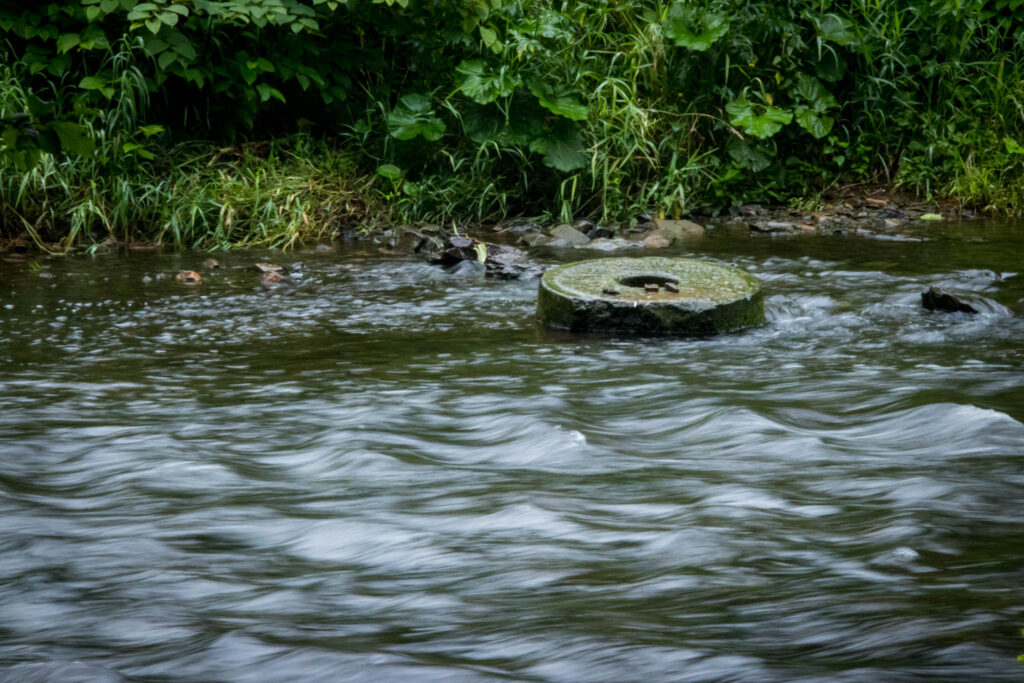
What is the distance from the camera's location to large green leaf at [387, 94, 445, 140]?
7.49 meters

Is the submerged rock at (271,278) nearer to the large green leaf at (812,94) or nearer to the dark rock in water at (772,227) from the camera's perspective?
the dark rock in water at (772,227)

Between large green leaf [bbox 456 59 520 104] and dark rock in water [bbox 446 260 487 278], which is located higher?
large green leaf [bbox 456 59 520 104]

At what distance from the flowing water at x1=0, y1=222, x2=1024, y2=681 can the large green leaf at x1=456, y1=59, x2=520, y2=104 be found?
8.52 ft

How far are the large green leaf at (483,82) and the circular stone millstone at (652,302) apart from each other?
2.59 m

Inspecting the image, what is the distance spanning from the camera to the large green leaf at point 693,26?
7.71 m

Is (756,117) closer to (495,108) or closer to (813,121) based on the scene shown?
(813,121)

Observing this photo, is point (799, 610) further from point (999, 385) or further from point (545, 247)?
point (545, 247)

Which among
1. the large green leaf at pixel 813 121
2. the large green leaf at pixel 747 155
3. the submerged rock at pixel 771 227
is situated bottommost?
the submerged rock at pixel 771 227

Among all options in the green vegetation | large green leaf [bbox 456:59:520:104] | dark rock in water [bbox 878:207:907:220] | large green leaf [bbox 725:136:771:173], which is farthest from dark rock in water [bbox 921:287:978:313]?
large green leaf [bbox 456:59:520:104]

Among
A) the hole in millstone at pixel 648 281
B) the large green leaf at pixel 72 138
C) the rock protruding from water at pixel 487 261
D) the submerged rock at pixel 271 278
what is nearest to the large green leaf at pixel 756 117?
the rock protruding from water at pixel 487 261

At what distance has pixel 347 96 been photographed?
8047 mm

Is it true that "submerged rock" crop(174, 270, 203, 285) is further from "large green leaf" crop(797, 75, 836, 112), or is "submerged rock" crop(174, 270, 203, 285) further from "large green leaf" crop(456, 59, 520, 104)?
"large green leaf" crop(797, 75, 836, 112)

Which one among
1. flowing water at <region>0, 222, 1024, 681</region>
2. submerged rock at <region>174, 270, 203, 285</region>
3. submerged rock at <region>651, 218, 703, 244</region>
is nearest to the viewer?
flowing water at <region>0, 222, 1024, 681</region>

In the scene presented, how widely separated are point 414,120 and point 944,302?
166 inches
